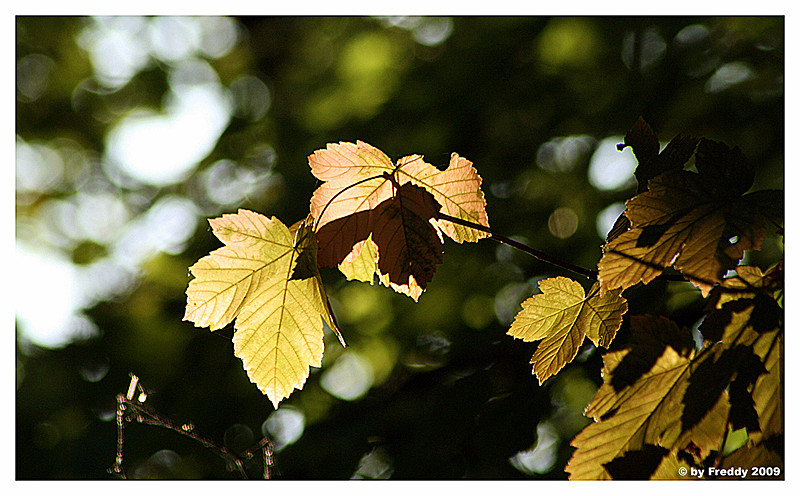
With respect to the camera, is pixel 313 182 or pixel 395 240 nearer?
pixel 395 240

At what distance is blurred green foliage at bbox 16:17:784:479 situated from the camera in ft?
5.18

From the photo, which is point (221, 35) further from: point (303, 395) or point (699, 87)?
point (699, 87)

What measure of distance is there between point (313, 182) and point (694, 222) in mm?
1461

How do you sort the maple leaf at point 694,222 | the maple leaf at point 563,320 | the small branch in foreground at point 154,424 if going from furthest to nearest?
the small branch in foreground at point 154,424 → the maple leaf at point 563,320 → the maple leaf at point 694,222

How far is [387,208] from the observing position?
1.56 ft

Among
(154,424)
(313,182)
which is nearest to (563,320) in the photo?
(154,424)

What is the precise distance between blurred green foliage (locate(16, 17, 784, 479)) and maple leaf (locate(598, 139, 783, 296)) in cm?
95

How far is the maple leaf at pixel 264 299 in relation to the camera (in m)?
0.44

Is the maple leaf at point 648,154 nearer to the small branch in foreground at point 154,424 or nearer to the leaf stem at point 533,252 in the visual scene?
the leaf stem at point 533,252

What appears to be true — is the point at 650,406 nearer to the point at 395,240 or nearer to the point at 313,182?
the point at 395,240

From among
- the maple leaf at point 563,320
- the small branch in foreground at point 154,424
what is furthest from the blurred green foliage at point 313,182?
the maple leaf at point 563,320

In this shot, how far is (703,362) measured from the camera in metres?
0.42

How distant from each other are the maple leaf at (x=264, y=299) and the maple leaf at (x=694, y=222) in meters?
0.24

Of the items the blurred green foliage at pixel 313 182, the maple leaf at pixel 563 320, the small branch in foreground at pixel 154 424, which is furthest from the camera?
the blurred green foliage at pixel 313 182
